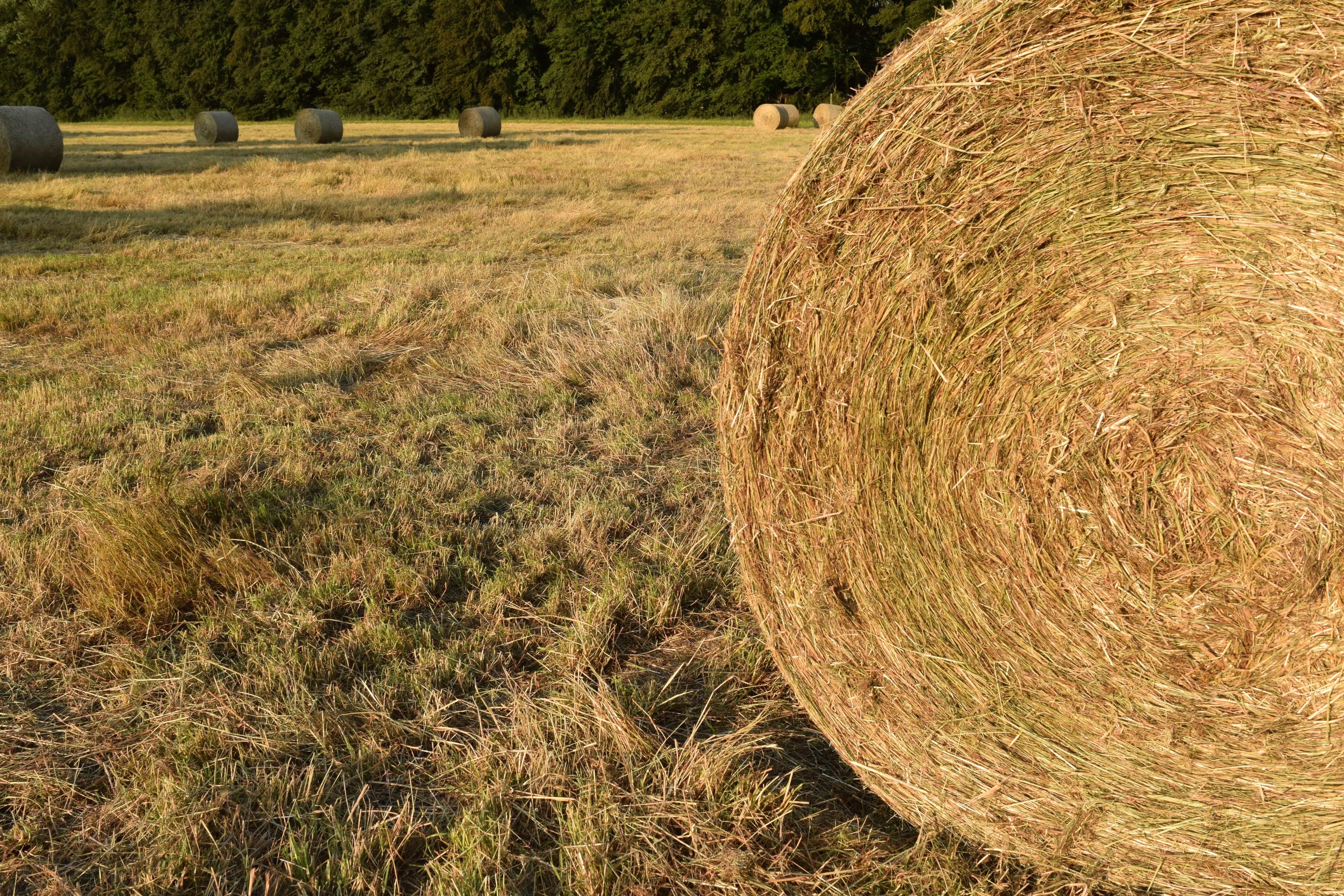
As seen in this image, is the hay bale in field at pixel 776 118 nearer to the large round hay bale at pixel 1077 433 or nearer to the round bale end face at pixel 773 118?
the round bale end face at pixel 773 118

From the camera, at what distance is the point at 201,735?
2.79 m

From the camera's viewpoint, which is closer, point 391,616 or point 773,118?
point 391,616

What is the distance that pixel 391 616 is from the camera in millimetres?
3461

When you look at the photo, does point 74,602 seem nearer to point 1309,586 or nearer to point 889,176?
point 889,176

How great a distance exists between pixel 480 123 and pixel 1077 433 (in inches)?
1212

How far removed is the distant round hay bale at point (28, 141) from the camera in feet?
53.2

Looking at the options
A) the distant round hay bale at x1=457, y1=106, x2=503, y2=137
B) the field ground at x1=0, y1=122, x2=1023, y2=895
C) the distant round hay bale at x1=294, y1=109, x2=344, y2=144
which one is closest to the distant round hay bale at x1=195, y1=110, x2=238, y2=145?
the distant round hay bale at x1=294, y1=109, x2=344, y2=144

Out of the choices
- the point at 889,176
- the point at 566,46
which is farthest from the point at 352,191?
the point at 566,46

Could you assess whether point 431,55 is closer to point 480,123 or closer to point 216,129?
point 480,123

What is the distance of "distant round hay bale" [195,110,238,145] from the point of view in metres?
27.8

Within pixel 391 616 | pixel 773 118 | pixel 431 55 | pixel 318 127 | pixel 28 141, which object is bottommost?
pixel 391 616

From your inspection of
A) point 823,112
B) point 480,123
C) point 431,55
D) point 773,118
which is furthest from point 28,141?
point 431,55

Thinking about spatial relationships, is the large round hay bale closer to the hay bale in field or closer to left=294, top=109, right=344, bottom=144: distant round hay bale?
left=294, top=109, right=344, bottom=144: distant round hay bale

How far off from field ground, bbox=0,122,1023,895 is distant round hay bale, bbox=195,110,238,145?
73.4ft
